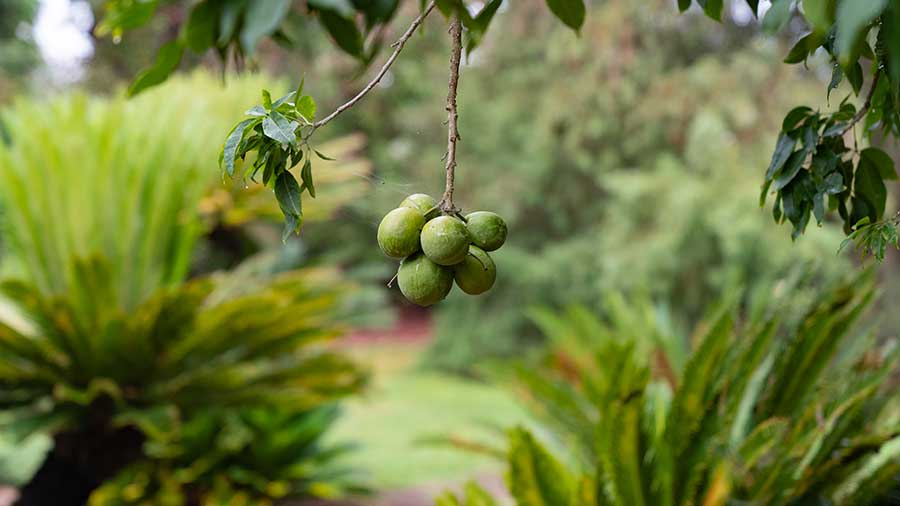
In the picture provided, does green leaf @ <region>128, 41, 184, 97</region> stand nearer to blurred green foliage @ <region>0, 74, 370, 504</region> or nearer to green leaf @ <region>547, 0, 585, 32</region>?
green leaf @ <region>547, 0, 585, 32</region>

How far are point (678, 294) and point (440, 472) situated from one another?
11.5 ft

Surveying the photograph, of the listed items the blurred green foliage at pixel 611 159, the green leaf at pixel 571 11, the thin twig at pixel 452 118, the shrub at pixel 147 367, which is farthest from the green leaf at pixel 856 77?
the blurred green foliage at pixel 611 159

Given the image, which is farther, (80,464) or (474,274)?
(80,464)

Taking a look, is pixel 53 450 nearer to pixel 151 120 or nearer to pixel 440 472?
pixel 151 120

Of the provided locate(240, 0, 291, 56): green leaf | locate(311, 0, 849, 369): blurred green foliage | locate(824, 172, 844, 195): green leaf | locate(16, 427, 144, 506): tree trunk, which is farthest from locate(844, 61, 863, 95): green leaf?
locate(311, 0, 849, 369): blurred green foliage

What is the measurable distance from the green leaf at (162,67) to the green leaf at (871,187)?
100 centimetres

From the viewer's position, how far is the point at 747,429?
2178 millimetres

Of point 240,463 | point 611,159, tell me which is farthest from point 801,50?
point 611,159

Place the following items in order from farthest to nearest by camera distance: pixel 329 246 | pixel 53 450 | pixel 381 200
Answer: pixel 329 246 → pixel 381 200 → pixel 53 450

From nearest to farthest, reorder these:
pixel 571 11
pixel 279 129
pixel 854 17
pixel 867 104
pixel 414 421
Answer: pixel 854 17 < pixel 571 11 < pixel 279 129 < pixel 867 104 < pixel 414 421

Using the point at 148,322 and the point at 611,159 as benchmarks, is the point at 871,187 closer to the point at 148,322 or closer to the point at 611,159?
the point at 148,322

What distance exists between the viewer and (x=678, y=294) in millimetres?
8211

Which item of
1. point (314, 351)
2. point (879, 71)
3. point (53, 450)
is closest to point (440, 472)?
point (314, 351)

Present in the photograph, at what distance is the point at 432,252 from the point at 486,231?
118 millimetres
